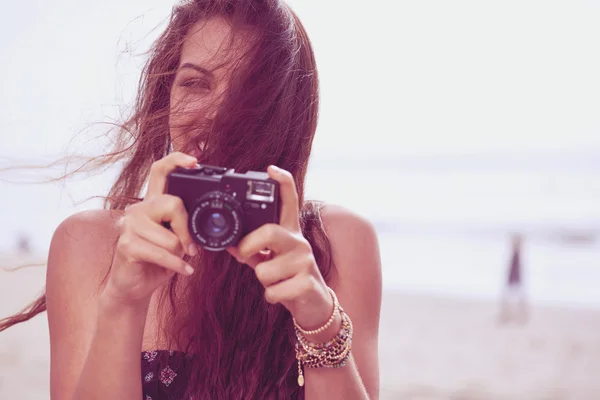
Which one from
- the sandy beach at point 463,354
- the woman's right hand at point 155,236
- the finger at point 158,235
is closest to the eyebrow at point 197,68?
the woman's right hand at point 155,236

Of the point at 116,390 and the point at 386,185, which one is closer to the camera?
the point at 116,390

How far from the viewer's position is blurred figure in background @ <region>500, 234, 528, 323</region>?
25.8 feet

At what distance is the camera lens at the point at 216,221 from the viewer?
3.92ft

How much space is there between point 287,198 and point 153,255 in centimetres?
31

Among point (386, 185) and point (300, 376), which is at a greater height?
point (300, 376)

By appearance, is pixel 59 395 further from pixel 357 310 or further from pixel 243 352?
pixel 357 310

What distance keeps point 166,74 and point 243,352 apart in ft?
2.93

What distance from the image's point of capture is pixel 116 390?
1376 mm

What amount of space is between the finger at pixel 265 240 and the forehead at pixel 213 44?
2.21ft

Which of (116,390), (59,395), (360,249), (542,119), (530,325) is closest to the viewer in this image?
(116,390)

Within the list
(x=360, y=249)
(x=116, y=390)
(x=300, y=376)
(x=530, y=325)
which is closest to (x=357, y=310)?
(x=360, y=249)

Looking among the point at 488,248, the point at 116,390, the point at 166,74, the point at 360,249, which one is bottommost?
the point at 488,248

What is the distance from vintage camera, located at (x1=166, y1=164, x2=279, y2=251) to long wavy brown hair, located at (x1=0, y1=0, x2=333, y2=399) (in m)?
0.44

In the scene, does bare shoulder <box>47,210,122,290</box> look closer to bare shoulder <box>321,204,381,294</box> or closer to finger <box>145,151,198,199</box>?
finger <box>145,151,198,199</box>
